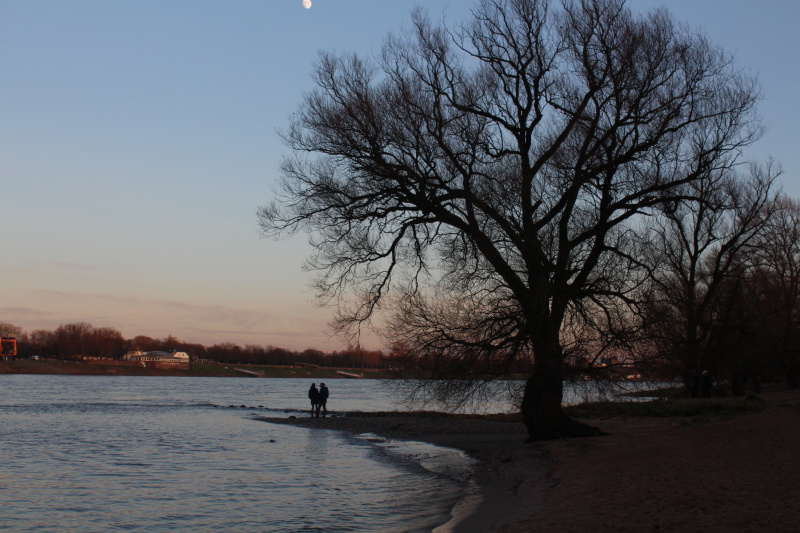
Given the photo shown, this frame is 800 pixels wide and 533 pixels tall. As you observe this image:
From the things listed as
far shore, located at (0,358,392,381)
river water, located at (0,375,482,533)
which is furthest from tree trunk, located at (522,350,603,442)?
far shore, located at (0,358,392,381)

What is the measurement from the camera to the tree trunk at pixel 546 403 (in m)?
19.0

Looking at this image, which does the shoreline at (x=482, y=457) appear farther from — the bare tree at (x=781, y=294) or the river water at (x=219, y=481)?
the bare tree at (x=781, y=294)

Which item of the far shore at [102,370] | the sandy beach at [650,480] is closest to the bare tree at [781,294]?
the sandy beach at [650,480]

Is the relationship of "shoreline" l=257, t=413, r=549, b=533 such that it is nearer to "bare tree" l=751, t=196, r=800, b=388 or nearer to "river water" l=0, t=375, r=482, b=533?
"river water" l=0, t=375, r=482, b=533

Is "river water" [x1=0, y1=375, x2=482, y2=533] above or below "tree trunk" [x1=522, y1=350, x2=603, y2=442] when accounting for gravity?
below

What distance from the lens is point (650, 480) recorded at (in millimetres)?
12578

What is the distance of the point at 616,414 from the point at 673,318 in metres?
12.7

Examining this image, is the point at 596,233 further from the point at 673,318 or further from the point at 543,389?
the point at 543,389

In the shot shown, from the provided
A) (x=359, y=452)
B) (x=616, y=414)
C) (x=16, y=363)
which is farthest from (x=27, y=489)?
(x=16, y=363)

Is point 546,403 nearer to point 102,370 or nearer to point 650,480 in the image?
point 650,480

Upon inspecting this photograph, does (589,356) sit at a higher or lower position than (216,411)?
higher

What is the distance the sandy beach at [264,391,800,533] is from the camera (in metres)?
9.52

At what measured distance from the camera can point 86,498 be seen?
1642 cm

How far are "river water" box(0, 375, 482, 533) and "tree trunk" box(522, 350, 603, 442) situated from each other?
2.74 m
